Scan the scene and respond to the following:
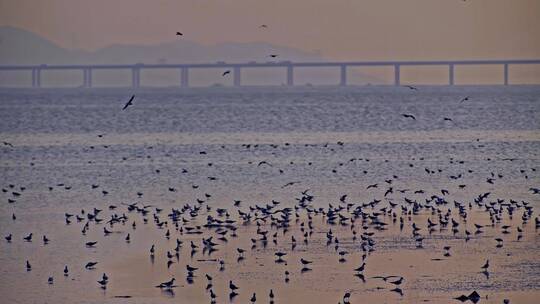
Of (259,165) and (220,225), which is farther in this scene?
(259,165)

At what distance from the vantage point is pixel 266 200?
34.1 meters

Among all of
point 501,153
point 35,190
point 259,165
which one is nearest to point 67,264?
point 35,190

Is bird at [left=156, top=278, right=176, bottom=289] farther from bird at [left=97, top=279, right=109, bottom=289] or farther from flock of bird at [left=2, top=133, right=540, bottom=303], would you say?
bird at [left=97, top=279, right=109, bottom=289]

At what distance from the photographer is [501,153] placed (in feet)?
179

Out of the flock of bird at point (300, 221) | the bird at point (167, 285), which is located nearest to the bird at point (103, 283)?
the flock of bird at point (300, 221)

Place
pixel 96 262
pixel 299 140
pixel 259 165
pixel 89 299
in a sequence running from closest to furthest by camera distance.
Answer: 1. pixel 89 299
2. pixel 96 262
3. pixel 259 165
4. pixel 299 140

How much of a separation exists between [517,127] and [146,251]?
60.9 meters

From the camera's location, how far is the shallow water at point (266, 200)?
2150cm

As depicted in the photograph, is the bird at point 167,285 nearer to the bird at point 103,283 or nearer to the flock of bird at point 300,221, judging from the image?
the flock of bird at point 300,221

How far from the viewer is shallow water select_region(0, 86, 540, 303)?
21.5 m

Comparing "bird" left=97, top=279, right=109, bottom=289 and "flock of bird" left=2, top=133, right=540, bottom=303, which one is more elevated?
"flock of bird" left=2, top=133, right=540, bottom=303

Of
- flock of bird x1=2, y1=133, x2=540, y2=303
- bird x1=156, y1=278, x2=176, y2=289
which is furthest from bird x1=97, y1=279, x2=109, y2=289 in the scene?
bird x1=156, y1=278, x2=176, y2=289

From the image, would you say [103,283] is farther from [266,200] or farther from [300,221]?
[266,200]

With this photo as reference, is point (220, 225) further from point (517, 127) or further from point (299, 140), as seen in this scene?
point (517, 127)
